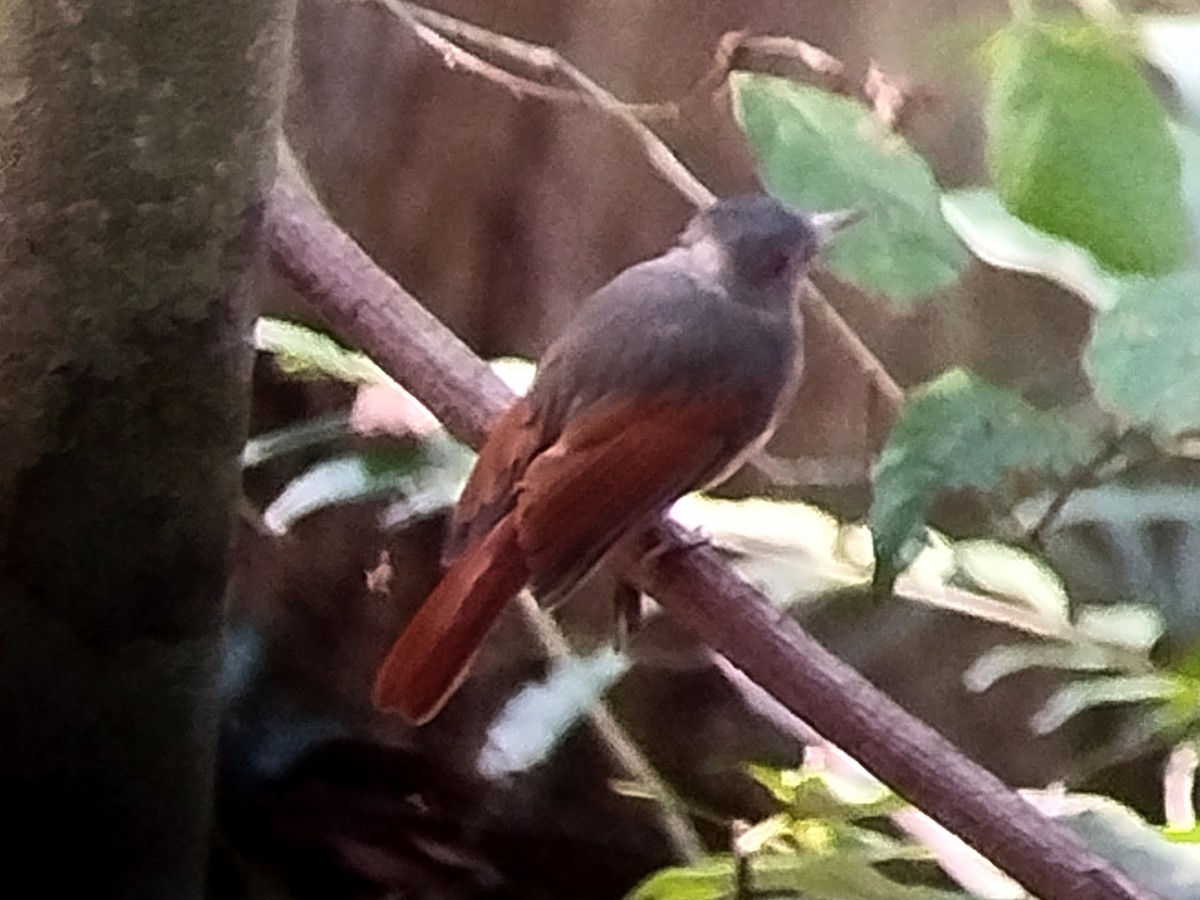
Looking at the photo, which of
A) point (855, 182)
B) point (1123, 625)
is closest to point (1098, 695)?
point (1123, 625)

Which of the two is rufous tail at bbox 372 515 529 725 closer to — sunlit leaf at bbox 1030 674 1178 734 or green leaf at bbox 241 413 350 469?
green leaf at bbox 241 413 350 469

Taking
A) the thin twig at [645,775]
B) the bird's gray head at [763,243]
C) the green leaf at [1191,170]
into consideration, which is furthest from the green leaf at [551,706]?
the green leaf at [1191,170]

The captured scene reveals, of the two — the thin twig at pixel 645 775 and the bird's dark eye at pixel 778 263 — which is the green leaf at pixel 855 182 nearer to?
the bird's dark eye at pixel 778 263

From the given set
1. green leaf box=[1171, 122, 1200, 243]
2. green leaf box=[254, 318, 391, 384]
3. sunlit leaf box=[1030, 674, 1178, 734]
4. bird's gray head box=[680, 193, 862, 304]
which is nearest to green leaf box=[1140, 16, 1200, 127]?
green leaf box=[1171, 122, 1200, 243]

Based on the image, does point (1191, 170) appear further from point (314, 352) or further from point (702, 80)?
point (314, 352)

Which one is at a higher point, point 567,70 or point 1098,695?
point 567,70

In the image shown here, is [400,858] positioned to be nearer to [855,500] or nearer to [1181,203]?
[855,500]
